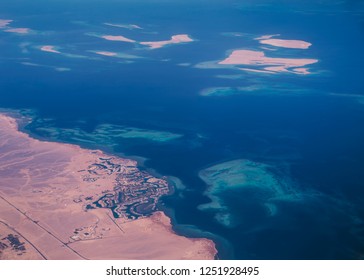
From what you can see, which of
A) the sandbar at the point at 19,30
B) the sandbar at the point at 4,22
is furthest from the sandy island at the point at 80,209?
the sandbar at the point at 4,22

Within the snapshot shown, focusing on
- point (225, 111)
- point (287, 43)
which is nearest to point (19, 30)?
point (287, 43)

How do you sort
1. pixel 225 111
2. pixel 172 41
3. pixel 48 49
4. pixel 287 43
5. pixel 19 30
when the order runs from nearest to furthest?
pixel 225 111 → pixel 48 49 → pixel 287 43 → pixel 172 41 → pixel 19 30

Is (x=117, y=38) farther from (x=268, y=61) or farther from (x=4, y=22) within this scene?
(x=268, y=61)

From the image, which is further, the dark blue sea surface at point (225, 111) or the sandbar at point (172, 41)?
the sandbar at point (172, 41)

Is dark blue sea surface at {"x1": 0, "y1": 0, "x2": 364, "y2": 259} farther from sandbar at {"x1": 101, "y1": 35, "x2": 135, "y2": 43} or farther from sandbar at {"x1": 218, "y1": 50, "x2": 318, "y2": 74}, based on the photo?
sandbar at {"x1": 218, "y1": 50, "x2": 318, "y2": 74}

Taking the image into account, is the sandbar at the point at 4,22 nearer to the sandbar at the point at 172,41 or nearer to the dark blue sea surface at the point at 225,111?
the dark blue sea surface at the point at 225,111

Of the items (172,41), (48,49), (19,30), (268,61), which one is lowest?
(268,61)

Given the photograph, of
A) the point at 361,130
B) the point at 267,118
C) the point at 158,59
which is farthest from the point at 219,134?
the point at 158,59
